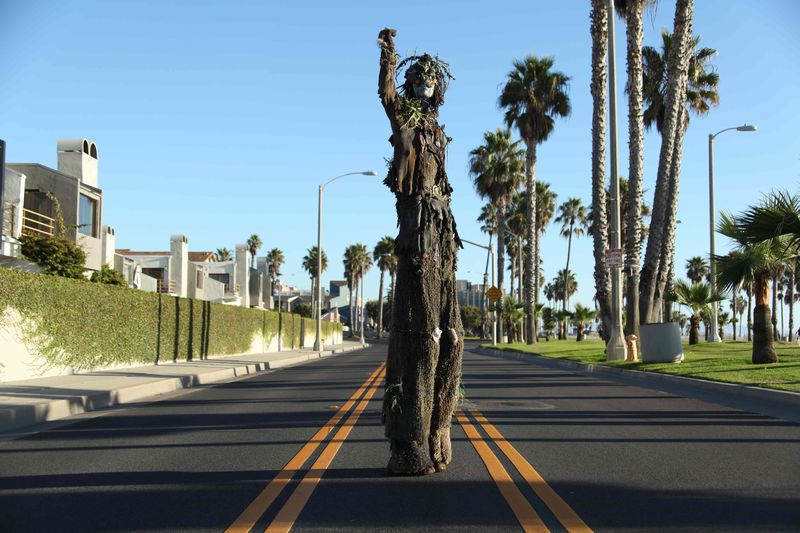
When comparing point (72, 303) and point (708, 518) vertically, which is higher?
point (72, 303)

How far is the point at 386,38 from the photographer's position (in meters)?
6.14

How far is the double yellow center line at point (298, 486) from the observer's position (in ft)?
16.7

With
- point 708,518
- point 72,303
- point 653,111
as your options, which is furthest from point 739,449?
point 653,111

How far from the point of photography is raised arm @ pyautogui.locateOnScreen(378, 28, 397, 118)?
610 cm

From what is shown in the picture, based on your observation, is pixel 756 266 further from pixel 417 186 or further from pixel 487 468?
pixel 417 186

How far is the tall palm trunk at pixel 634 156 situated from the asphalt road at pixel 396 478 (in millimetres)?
14022

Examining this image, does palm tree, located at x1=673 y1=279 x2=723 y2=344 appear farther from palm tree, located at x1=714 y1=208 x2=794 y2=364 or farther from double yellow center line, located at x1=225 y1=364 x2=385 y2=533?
double yellow center line, located at x1=225 y1=364 x2=385 y2=533

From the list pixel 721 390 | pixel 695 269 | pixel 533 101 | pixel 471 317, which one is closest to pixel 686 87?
pixel 533 101

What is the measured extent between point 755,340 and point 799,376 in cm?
394

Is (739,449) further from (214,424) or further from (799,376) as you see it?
(799,376)

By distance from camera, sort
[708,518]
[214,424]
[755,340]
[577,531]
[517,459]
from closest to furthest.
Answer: [577,531] → [708,518] → [517,459] → [214,424] → [755,340]

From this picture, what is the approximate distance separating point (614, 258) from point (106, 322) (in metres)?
14.8

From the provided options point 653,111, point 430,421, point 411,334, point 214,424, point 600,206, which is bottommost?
point 214,424

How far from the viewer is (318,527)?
4992mm
